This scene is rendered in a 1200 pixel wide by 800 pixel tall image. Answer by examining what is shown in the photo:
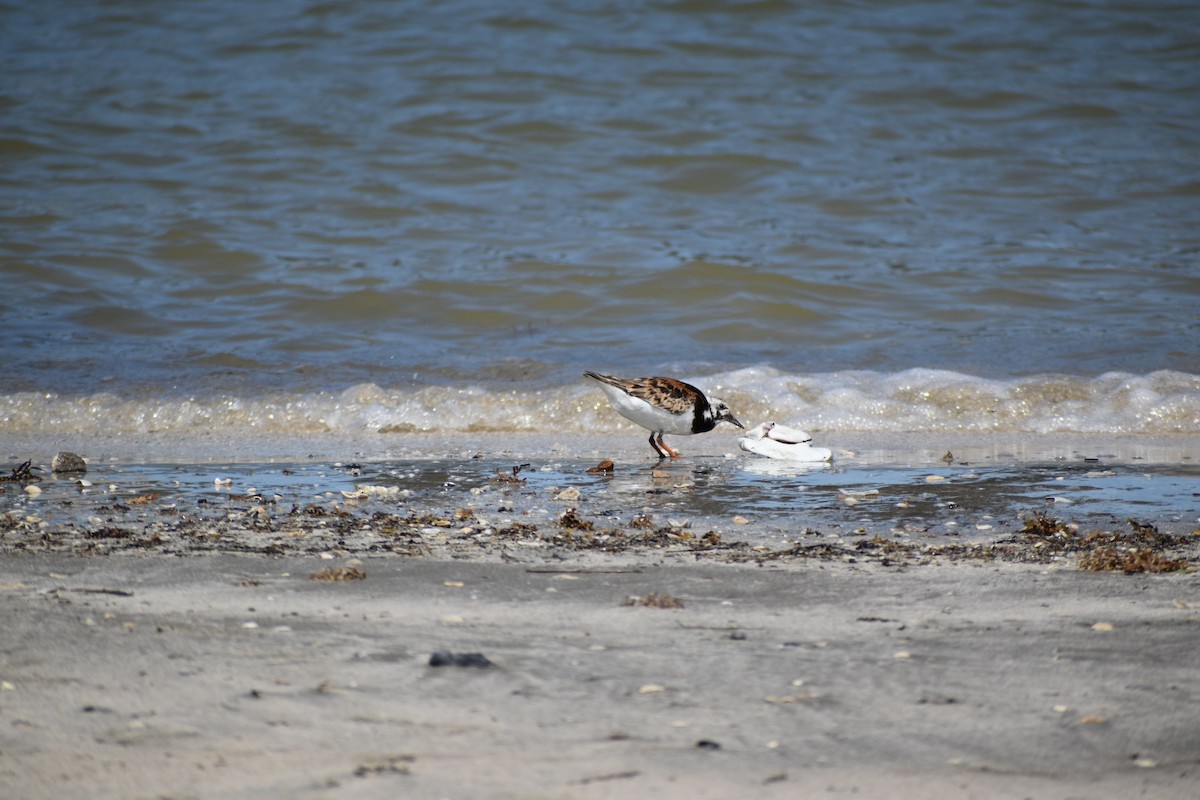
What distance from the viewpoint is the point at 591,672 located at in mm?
2668

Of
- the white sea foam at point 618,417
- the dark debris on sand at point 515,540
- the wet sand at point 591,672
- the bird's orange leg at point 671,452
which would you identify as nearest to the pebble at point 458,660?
the wet sand at point 591,672

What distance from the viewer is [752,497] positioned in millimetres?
5328

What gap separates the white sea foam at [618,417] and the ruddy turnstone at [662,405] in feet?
4.21

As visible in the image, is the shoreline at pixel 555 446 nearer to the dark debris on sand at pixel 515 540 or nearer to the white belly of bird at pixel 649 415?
the white belly of bird at pixel 649 415

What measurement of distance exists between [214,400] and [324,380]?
88 centimetres

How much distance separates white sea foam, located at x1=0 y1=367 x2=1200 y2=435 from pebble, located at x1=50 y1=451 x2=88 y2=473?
77.4 inches

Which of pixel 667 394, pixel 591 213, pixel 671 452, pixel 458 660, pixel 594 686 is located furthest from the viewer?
pixel 591 213

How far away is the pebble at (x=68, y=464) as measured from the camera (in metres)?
5.95

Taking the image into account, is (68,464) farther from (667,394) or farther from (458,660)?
(458,660)

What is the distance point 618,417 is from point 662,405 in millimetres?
1725

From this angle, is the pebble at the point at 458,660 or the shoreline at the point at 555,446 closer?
the pebble at the point at 458,660

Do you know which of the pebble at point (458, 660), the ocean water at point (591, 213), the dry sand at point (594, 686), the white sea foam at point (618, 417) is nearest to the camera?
the dry sand at point (594, 686)

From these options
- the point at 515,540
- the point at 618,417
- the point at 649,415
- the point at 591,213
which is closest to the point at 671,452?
the point at 649,415

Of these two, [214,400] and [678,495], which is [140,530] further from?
[214,400]
